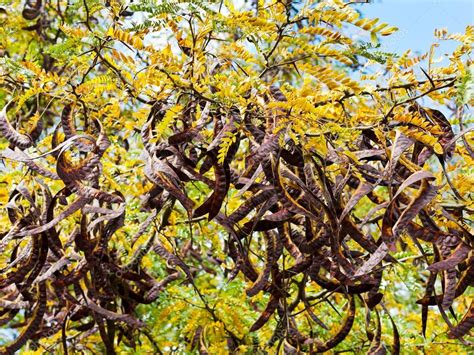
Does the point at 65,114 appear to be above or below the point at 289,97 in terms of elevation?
above

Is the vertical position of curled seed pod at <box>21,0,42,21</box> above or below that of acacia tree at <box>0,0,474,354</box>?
above

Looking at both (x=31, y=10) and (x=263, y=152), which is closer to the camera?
(x=263, y=152)

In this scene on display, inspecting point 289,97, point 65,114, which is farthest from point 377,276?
point 65,114

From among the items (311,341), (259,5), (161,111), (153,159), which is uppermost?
(259,5)

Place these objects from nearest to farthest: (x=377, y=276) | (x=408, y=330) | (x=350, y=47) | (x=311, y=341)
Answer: (x=350, y=47) → (x=377, y=276) → (x=311, y=341) → (x=408, y=330)

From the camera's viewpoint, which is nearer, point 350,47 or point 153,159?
point 153,159

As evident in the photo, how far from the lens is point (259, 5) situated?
7.09ft

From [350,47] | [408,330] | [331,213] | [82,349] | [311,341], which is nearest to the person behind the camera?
[331,213]

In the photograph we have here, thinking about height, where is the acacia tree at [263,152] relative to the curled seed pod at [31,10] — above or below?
below

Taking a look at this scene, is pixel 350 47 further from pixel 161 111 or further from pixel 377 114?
pixel 161 111

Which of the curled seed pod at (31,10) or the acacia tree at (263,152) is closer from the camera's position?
the acacia tree at (263,152)

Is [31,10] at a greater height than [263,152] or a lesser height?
greater

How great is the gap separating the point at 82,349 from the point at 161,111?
1.69m

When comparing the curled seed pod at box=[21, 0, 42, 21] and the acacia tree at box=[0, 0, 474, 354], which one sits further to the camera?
the curled seed pod at box=[21, 0, 42, 21]
